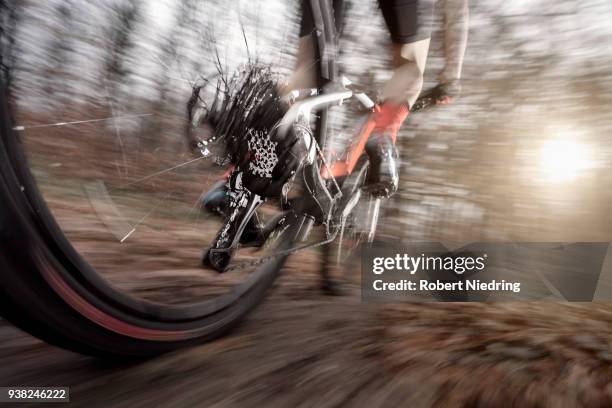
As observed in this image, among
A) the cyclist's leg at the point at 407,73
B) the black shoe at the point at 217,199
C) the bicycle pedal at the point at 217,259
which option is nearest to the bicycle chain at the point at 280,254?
the bicycle pedal at the point at 217,259

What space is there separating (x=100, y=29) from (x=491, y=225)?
0.84 m

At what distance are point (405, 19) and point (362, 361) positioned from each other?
68 centimetres

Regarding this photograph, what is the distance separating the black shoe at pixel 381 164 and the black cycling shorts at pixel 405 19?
0.68 ft

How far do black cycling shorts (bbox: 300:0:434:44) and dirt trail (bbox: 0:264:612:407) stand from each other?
56cm

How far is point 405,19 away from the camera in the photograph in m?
0.99

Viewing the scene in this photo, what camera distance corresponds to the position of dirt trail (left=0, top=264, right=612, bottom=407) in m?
0.77

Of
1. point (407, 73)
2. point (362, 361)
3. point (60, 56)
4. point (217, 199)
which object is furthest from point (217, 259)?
point (407, 73)

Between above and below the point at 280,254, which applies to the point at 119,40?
above

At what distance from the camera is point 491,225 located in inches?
41.4

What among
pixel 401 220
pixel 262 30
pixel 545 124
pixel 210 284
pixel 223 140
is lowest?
pixel 210 284

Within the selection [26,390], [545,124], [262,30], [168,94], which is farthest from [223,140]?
[545,124]

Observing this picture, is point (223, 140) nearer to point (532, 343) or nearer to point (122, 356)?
point (122, 356)

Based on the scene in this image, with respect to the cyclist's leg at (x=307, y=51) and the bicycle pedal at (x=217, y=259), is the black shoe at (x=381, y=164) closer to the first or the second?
the cyclist's leg at (x=307, y=51)

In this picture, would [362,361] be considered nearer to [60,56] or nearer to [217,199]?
[217,199]
